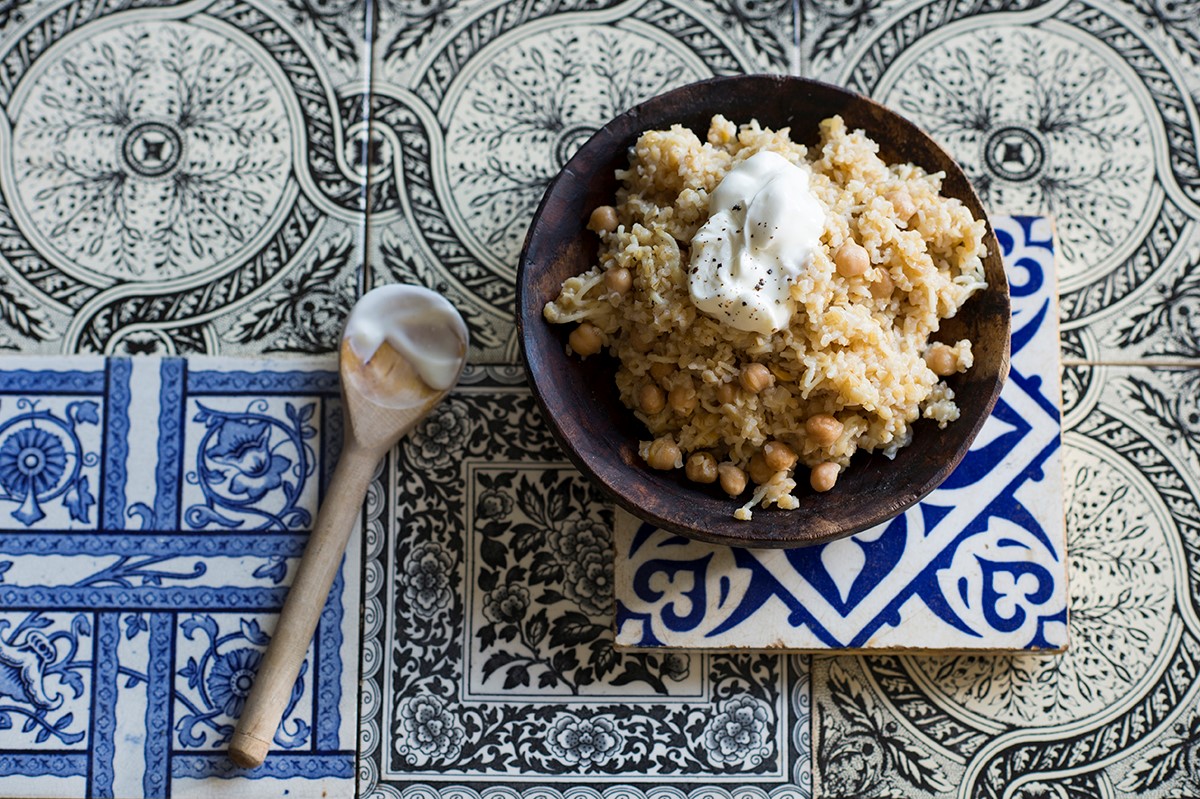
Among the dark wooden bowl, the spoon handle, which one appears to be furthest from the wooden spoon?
the dark wooden bowl

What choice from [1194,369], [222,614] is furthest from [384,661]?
[1194,369]

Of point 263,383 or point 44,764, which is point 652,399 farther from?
point 44,764

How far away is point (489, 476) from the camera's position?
1643 mm

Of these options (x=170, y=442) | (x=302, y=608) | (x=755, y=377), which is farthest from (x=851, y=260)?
(x=170, y=442)

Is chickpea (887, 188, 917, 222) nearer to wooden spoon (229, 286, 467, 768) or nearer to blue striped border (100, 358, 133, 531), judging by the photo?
wooden spoon (229, 286, 467, 768)

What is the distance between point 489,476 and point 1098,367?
3.12 ft

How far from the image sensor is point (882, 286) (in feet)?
4.49

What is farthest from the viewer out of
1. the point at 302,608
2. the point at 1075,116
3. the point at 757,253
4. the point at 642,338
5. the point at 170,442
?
the point at 1075,116

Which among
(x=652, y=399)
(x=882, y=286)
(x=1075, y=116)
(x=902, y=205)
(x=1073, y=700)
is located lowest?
(x=1073, y=700)

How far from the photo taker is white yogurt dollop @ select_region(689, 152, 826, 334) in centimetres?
131

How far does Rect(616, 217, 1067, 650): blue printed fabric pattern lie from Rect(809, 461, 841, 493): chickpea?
0.67 feet

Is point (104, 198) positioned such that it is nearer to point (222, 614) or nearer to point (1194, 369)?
point (222, 614)

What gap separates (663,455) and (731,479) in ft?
0.30

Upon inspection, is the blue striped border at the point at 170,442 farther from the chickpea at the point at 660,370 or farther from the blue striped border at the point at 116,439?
the chickpea at the point at 660,370
